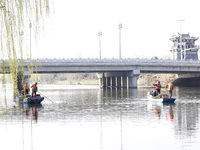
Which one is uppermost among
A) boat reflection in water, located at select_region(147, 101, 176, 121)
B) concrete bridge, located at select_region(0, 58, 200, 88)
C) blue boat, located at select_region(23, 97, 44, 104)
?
concrete bridge, located at select_region(0, 58, 200, 88)

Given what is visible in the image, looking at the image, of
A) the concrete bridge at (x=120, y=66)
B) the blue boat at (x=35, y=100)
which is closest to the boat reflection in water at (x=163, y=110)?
the blue boat at (x=35, y=100)

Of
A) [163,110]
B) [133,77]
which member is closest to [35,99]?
[163,110]

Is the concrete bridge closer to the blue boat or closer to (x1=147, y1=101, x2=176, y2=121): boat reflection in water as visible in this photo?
the blue boat

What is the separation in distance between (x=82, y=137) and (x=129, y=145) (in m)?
3.44

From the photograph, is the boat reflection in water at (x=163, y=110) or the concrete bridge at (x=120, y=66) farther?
the concrete bridge at (x=120, y=66)

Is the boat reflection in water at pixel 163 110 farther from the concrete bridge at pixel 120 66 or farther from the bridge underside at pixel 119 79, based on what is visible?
the bridge underside at pixel 119 79

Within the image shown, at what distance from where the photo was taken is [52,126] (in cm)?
2672

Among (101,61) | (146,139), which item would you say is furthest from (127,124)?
(101,61)

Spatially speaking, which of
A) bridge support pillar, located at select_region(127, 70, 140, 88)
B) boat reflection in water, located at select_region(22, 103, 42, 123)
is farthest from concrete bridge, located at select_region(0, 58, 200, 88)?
boat reflection in water, located at select_region(22, 103, 42, 123)

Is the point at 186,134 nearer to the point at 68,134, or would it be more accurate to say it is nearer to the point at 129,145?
the point at 129,145

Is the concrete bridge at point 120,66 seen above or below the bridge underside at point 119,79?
above

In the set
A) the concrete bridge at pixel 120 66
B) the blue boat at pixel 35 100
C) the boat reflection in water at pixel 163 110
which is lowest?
the boat reflection in water at pixel 163 110

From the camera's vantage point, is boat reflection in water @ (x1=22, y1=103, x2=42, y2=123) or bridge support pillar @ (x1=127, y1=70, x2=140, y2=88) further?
bridge support pillar @ (x1=127, y1=70, x2=140, y2=88)

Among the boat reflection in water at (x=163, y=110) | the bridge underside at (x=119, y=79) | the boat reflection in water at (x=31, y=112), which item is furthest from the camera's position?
the bridge underside at (x=119, y=79)
